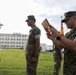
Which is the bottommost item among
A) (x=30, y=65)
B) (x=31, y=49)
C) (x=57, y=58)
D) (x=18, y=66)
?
(x=18, y=66)

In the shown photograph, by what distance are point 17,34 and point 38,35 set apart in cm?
17838

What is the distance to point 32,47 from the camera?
8.23 m

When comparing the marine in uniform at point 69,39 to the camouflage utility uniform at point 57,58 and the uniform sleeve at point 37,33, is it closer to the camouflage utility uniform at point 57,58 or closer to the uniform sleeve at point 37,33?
the uniform sleeve at point 37,33

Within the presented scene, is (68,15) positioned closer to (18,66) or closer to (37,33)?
(37,33)

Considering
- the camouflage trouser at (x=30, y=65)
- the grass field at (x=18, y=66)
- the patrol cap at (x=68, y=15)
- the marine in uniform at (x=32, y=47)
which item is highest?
the patrol cap at (x=68, y=15)

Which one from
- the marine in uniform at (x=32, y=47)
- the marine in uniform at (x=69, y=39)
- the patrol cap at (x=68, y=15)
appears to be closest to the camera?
the marine in uniform at (x=69, y=39)

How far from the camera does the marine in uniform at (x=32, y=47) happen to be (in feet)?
26.8

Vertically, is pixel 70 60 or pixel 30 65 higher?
pixel 70 60

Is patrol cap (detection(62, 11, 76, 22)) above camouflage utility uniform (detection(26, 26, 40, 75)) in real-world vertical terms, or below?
above

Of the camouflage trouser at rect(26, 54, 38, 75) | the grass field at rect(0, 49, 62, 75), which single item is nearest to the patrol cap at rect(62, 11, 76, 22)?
the camouflage trouser at rect(26, 54, 38, 75)

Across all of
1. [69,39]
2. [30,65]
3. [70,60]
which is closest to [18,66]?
[30,65]

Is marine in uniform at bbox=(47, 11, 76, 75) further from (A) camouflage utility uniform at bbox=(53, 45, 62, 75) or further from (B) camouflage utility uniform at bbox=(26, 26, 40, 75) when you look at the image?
(A) camouflage utility uniform at bbox=(53, 45, 62, 75)

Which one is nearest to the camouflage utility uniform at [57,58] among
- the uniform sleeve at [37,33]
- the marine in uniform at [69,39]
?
the uniform sleeve at [37,33]

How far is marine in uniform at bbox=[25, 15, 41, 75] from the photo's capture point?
816cm
